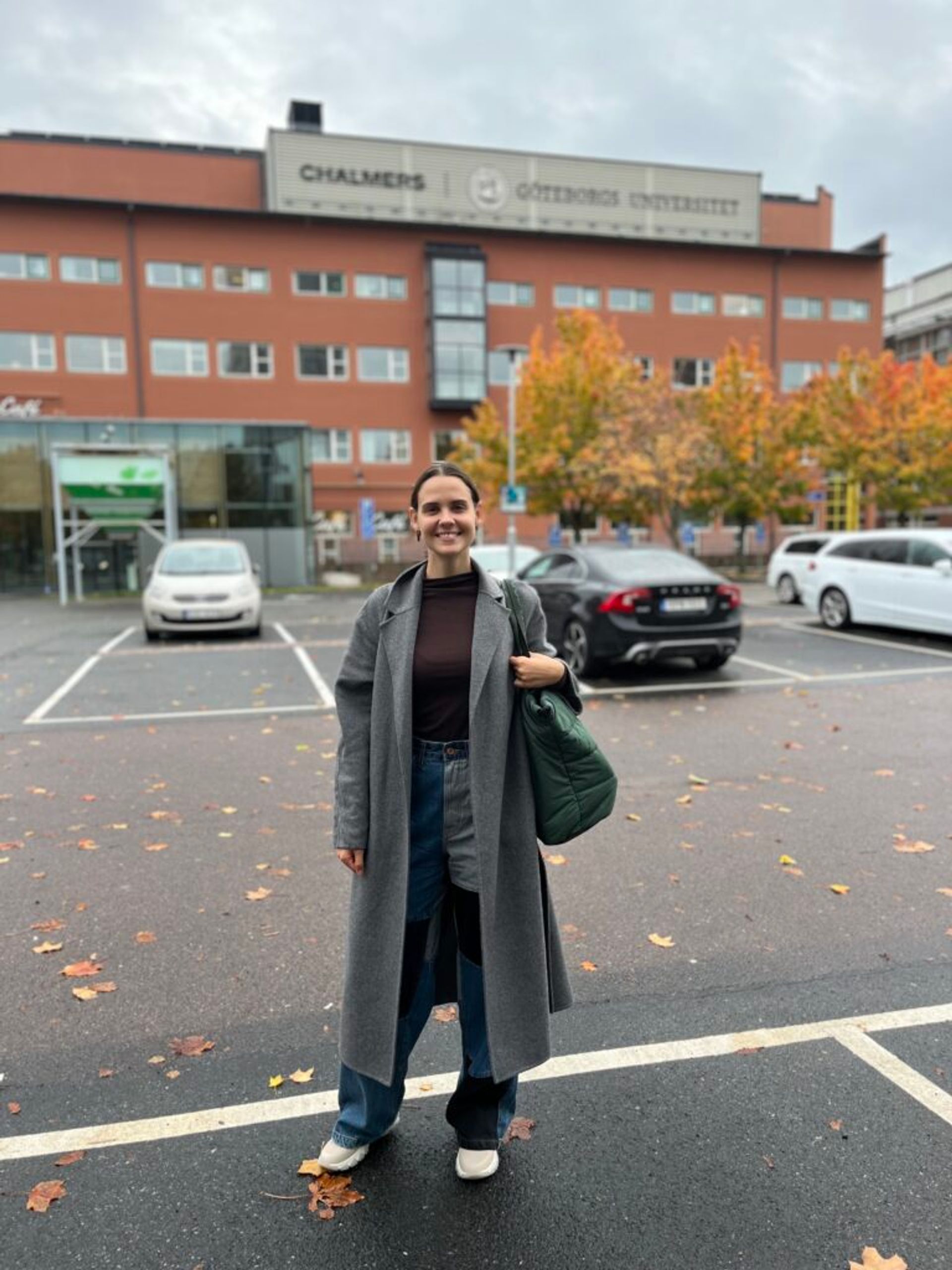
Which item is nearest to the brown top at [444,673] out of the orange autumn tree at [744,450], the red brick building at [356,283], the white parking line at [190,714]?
the white parking line at [190,714]

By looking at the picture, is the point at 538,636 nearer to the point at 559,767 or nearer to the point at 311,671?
the point at 559,767

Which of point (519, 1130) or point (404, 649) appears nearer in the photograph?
point (404, 649)

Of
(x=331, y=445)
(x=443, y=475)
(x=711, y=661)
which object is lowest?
(x=711, y=661)

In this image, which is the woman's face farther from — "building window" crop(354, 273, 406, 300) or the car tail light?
"building window" crop(354, 273, 406, 300)

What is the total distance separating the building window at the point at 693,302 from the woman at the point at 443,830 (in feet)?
152

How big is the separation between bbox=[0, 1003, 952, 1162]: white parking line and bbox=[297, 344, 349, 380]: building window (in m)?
40.7

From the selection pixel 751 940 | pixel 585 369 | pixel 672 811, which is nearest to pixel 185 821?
pixel 672 811

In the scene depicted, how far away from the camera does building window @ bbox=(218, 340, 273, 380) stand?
4006cm

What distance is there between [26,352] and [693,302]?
99.1ft

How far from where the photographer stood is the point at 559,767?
241 cm

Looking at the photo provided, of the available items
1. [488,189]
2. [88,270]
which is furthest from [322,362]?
[488,189]

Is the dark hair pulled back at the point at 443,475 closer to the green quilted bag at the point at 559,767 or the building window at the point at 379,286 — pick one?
the green quilted bag at the point at 559,767

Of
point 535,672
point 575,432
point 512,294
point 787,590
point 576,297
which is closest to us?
point 535,672

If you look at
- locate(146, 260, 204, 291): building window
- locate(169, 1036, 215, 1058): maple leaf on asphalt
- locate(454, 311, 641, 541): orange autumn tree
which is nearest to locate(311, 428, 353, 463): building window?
locate(146, 260, 204, 291): building window
